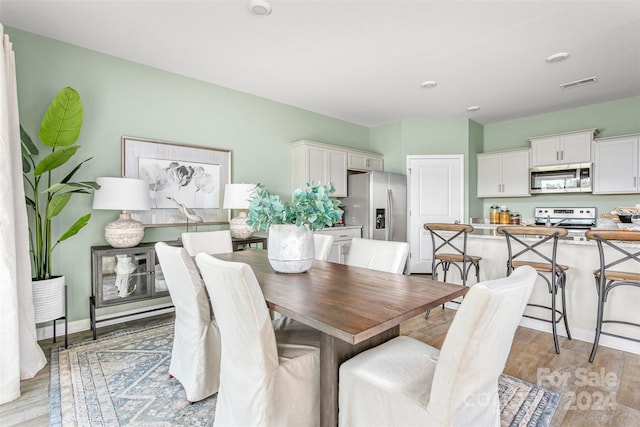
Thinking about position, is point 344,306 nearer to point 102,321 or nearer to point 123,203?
point 123,203

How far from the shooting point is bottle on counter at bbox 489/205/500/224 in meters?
5.20

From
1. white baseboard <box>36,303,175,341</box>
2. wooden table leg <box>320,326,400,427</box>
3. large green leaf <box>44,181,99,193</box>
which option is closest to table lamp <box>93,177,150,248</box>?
large green leaf <box>44,181,99,193</box>

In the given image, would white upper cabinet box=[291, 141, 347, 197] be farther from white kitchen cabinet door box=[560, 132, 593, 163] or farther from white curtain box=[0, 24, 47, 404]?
white kitchen cabinet door box=[560, 132, 593, 163]

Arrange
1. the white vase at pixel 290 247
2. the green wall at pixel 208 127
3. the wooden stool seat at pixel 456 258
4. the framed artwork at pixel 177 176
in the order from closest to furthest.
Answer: the white vase at pixel 290 247 → the green wall at pixel 208 127 → the wooden stool seat at pixel 456 258 → the framed artwork at pixel 177 176

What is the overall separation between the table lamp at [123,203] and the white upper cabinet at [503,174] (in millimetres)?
5035

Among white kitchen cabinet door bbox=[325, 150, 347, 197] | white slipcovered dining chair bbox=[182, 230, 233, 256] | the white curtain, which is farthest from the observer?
white kitchen cabinet door bbox=[325, 150, 347, 197]

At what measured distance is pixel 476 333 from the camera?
0.94 meters

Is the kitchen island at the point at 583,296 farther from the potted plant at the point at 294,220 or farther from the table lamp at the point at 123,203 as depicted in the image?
the table lamp at the point at 123,203

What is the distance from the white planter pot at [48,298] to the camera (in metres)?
2.35

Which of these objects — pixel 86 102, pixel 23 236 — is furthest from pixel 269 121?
pixel 23 236

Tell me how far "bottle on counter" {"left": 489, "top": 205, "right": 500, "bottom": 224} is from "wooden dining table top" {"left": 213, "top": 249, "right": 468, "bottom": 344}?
419cm

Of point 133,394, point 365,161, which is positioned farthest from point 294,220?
point 365,161

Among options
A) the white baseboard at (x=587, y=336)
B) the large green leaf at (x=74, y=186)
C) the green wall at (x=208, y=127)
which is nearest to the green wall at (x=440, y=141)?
the green wall at (x=208, y=127)

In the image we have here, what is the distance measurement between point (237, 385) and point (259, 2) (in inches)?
96.2
